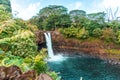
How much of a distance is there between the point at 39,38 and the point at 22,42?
28.7m

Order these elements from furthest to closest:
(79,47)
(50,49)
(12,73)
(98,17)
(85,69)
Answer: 1. (98,17)
2. (79,47)
3. (50,49)
4. (85,69)
5. (12,73)

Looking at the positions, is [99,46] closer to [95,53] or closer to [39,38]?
[95,53]

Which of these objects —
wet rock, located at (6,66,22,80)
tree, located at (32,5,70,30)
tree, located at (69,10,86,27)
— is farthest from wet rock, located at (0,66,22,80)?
tree, located at (69,10,86,27)

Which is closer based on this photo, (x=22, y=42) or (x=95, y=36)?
(x=22, y=42)

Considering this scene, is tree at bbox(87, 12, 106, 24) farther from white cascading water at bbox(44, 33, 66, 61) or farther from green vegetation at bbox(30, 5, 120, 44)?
white cascading water at bbox(44, 33, 66, 61)

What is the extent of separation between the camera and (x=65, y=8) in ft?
159

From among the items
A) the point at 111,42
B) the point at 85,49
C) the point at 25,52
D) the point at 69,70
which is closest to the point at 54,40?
the point at 85,49

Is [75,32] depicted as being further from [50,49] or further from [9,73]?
[9,73]

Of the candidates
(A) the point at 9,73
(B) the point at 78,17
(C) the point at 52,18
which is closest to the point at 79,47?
(B) the point at 78,17

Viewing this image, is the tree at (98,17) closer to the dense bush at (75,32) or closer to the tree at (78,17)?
the tree at (78,17)

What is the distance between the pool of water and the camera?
27.6 meters

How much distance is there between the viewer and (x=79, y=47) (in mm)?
43062

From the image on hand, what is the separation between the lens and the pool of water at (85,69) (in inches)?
1087

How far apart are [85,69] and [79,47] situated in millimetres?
12045
